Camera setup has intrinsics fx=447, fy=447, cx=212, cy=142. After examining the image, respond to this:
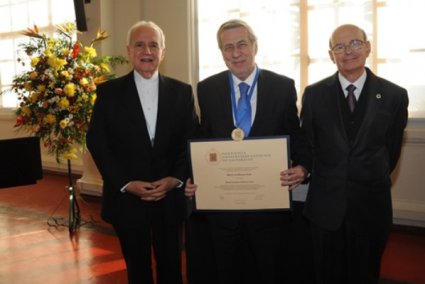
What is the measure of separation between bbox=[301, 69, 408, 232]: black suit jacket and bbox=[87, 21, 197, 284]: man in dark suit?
71 centimetres

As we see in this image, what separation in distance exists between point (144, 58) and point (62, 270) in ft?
7.45

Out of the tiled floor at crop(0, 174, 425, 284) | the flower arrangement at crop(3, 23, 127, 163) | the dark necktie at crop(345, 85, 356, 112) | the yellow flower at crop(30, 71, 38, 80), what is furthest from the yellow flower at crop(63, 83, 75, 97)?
the dark necktie at crop(345, 85, 356, 112)

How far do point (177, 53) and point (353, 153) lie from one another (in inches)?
152

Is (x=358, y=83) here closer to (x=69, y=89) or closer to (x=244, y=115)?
(x=244, y=115)

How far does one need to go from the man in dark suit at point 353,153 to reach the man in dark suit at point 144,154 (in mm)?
715

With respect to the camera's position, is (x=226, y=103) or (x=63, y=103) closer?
(x=226, y=103)

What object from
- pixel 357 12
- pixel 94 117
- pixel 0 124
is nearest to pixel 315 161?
pixel 94 117

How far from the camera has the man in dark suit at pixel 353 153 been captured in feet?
7.09

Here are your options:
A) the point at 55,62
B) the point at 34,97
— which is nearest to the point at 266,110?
the point at 55,62

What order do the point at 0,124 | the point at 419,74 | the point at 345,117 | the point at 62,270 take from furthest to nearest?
the point at 0,124 < the point at 419,74 < the point at 62,270 < the point at 345,117

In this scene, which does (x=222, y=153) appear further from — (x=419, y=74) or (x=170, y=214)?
(x=419, y=74)

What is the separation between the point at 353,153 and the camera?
2.15m

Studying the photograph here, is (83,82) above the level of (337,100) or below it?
above

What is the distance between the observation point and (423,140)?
4.30 metres
